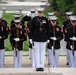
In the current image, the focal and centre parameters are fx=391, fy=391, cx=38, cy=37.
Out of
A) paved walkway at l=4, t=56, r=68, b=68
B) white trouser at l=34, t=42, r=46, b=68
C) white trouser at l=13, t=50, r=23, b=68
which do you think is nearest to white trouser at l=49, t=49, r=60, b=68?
paved walkway at l=4, t=56, r=68, b=68

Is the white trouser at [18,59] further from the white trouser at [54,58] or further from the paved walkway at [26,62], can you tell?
the white trouser at [54,58]

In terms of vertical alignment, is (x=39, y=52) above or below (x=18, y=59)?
above

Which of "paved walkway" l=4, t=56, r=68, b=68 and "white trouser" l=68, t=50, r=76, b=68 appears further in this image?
"paved walkway" l=4, t=56, r=68, b=68

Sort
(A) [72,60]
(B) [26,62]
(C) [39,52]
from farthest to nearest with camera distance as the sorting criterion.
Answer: (B) [26,62]
(A) [72,60]
(C) [39,52]

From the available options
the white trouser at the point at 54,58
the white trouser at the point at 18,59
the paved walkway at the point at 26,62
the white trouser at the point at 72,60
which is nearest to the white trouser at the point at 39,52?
the white trouser at the point at 18,59

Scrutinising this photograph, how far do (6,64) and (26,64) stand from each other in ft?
2.32

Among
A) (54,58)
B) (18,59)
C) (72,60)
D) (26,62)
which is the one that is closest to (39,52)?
(18,59)

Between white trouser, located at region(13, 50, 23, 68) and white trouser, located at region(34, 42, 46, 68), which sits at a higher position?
white trouser, located at region(34, 42, 46, 68)

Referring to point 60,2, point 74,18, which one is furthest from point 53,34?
point 60,2

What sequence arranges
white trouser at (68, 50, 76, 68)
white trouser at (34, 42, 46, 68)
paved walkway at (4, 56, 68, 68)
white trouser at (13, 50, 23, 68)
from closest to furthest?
white trouser at (34, 42, 46, 68), white trouser at (13, 50, 23, 68), white trouser at (68, 50, 76, 68), paved walkway at (4, 56, 68, 68)

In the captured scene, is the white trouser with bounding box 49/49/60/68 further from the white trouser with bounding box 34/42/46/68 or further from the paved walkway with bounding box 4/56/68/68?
the white trouser with bounding box 34/42/46/68

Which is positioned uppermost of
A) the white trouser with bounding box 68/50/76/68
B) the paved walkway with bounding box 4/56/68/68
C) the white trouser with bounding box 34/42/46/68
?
the white trouser with bounding box 34/42/46/68

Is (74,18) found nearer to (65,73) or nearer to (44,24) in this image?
(44,24)

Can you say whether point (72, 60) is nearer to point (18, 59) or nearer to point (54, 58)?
point (54, 58)
